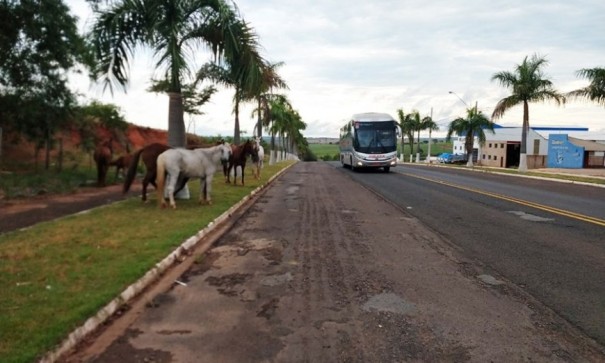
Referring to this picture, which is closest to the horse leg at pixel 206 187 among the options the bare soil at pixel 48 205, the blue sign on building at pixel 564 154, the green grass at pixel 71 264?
the green grass at pixel 71 264

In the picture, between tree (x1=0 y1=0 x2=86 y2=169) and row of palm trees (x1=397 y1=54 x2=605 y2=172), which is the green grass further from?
row of palm trees (x1=397 y1=54 x2=605 y2=172)

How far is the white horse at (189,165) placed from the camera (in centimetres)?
1163

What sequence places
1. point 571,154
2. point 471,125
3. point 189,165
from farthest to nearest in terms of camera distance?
point 571,154 → point 471,125 → point 189,165

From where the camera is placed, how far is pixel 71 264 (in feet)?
21.1

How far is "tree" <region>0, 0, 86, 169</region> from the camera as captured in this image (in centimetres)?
1672

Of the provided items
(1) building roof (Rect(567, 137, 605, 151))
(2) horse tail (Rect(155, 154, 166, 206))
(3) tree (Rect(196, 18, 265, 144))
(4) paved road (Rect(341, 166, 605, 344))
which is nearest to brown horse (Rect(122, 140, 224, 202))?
(2) horse tail (Rect(155, 154, 166, 206))

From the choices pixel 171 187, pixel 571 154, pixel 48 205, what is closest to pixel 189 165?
pixel 171 187

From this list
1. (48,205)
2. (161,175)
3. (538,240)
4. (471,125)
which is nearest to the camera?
(538,240)

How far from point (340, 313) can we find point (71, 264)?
3683 mm

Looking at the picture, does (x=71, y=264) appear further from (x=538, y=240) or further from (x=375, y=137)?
(x=375, y=137)

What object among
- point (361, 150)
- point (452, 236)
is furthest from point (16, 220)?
point (361, 150)

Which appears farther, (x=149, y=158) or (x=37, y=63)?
(x=37, y=63)

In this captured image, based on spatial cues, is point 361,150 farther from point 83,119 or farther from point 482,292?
point 482,292

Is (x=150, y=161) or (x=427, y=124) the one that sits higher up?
(x=427, y=124)
